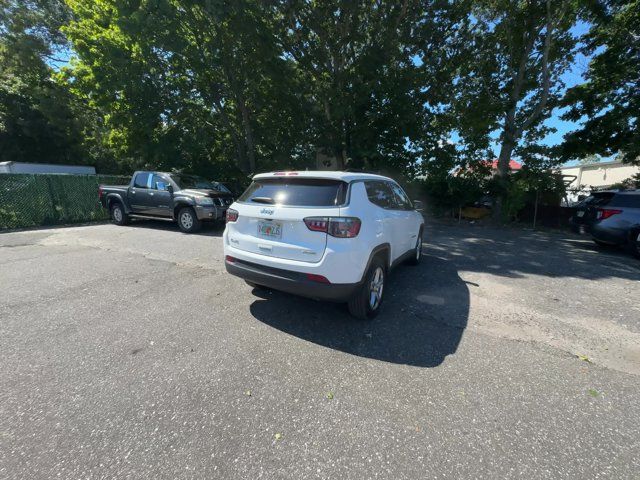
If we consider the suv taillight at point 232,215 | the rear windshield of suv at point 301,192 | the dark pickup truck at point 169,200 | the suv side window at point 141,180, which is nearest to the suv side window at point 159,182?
the dark pickup truck at point 169,200

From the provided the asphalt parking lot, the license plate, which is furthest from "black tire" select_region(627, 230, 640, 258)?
the license plate

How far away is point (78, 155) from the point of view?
73.6 feet

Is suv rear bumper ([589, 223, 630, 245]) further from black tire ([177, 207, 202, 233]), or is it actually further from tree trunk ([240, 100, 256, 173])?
tree trunk ([240, 100, 256, 173])

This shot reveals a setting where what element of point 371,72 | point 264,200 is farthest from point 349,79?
point 264,200

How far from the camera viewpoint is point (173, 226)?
33.0ft

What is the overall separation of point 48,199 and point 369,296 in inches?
497

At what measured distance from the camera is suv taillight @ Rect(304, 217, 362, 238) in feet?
9.78

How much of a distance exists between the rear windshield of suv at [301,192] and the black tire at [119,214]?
8.80 m

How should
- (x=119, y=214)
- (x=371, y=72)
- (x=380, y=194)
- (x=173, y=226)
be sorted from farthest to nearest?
(x=371, y=72), (x=119, y=214), (x=173, y=226), (x=380, y=194)

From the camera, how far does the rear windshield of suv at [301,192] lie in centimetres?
316

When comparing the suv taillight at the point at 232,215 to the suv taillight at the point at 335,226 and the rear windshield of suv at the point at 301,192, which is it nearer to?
the rear windshield of suv at the point at 301,192

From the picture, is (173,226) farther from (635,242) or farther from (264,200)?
(635,242)

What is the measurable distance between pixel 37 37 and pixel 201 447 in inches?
1102

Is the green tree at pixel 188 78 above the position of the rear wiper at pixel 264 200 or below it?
above
